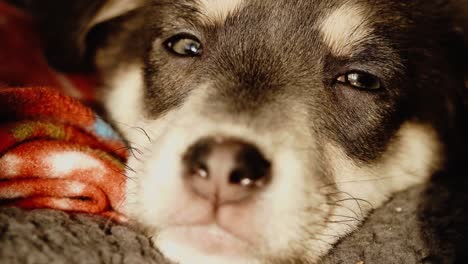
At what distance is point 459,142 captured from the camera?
2.55 meters

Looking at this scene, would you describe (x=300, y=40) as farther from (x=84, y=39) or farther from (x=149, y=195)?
(x=84, y=39)

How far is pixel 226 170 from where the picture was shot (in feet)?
4.72

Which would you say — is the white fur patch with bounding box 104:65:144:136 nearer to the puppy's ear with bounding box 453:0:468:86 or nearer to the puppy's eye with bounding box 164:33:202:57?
the puppy's eye with bounding box 164:33:202:57

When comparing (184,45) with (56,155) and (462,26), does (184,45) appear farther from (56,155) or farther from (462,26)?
(462,26)

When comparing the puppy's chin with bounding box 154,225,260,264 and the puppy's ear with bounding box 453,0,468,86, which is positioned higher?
the puppy's ear with bounding box 453,0,468,86

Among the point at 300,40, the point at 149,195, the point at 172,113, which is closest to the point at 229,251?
the point at 149,195

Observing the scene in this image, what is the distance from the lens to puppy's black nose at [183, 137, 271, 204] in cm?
145

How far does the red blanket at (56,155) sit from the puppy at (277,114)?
0.32 feet

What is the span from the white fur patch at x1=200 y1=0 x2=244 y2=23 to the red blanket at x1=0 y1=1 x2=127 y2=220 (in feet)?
1.98

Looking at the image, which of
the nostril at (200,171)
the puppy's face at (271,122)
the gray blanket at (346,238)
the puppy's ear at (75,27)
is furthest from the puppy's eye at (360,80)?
the puppy's ear at (75,27)

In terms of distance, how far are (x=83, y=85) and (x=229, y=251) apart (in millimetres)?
1598

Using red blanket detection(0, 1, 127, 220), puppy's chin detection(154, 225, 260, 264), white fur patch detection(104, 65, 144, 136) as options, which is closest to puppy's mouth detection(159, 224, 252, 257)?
puppy's chin detection(154, 225, 260, 264)

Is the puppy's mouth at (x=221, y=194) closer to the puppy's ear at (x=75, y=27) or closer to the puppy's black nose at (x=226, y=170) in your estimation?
the puppy's black nose at (x=226, y=170)

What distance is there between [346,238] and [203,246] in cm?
57
